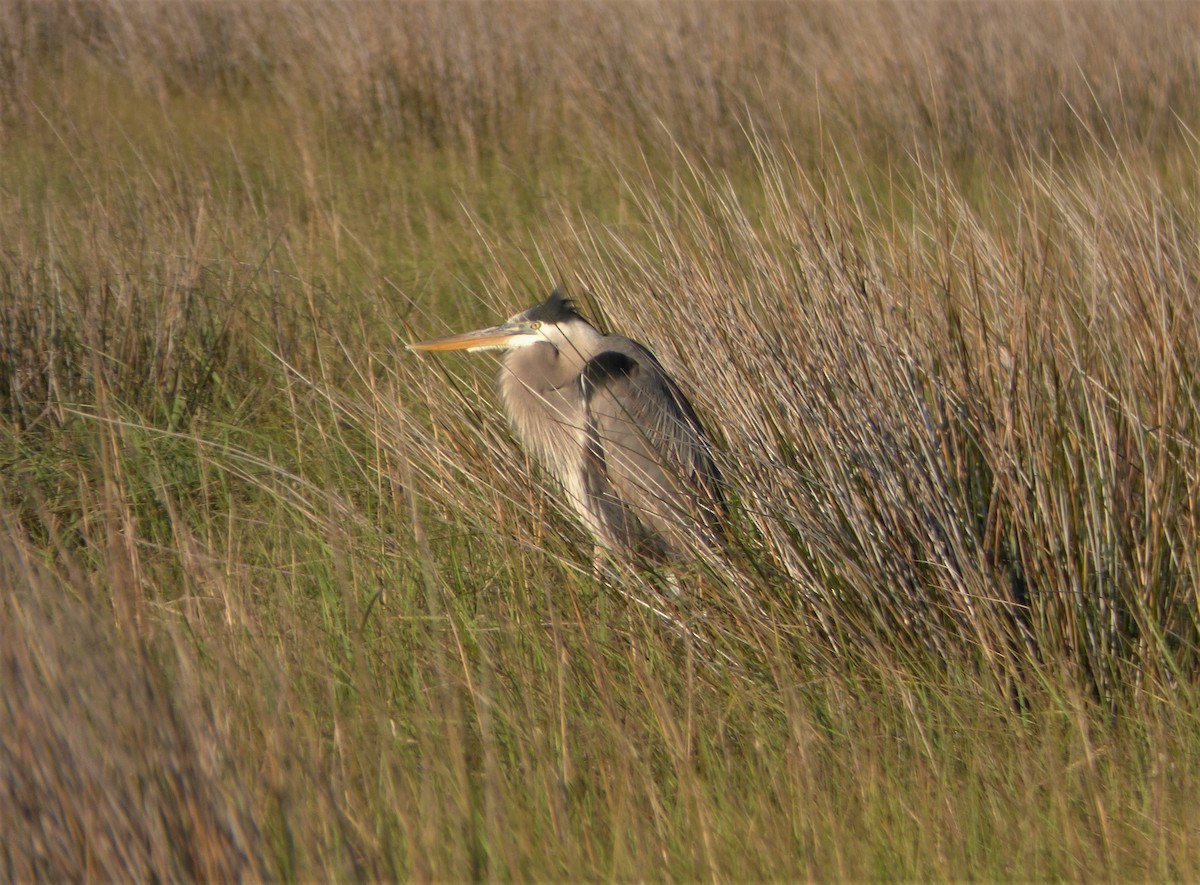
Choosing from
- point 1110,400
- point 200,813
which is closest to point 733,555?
point 1110,400

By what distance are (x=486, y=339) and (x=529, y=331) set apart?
13 centimetres

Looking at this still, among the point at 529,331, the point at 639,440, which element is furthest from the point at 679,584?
the point at 529,331


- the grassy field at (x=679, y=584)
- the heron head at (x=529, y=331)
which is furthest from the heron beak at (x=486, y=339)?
the grassy field at (x=679, y=584)

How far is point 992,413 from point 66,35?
794cm

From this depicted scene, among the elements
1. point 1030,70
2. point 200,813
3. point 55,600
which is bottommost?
point 1030,70

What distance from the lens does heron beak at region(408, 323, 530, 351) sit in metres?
3.34

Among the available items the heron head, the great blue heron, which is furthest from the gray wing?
the heron head

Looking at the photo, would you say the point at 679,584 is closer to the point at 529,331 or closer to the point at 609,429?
the point at 609,429

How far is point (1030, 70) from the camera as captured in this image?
7.52 metres

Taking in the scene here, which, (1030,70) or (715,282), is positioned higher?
(715,282)

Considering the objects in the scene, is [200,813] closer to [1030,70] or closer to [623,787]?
[623,787]

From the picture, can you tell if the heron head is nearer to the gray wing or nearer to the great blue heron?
the great blue heron

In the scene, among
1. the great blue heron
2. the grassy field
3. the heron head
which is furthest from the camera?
the heron head

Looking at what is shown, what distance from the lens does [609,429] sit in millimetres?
3088
